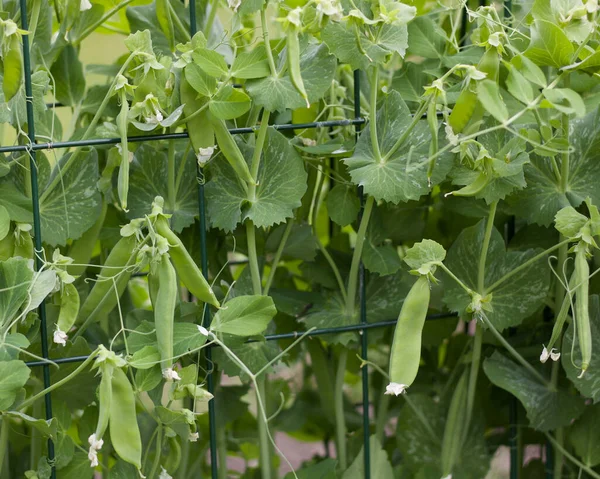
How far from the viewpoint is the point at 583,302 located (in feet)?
3.48

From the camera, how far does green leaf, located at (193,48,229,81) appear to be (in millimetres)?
1033

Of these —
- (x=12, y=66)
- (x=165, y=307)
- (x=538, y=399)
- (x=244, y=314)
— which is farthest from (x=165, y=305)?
(x=538, y=399)

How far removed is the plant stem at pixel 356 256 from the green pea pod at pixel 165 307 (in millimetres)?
291

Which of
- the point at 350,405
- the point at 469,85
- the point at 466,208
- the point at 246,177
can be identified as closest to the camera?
the point at 469,85

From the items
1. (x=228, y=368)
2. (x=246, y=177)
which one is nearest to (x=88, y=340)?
(x=228, y=368)

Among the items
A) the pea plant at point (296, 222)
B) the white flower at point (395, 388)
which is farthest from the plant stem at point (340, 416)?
the white flower at point (395, 388)

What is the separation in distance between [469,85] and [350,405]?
2.33ft

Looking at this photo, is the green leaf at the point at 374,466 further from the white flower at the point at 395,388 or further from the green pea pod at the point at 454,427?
the white flower at the point at 395,388

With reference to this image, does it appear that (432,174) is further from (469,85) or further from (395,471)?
(395,471)

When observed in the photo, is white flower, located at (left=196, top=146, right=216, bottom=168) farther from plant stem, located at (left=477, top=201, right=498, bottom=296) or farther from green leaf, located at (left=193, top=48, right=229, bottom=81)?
plant stem, located at (left=477, top=201, right=498, bottom=296)

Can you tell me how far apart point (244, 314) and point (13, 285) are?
29 centimetres

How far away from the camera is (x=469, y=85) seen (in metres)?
0.99

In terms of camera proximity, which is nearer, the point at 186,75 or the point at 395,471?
the point at 186,75

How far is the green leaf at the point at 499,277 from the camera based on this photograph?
117 cm
